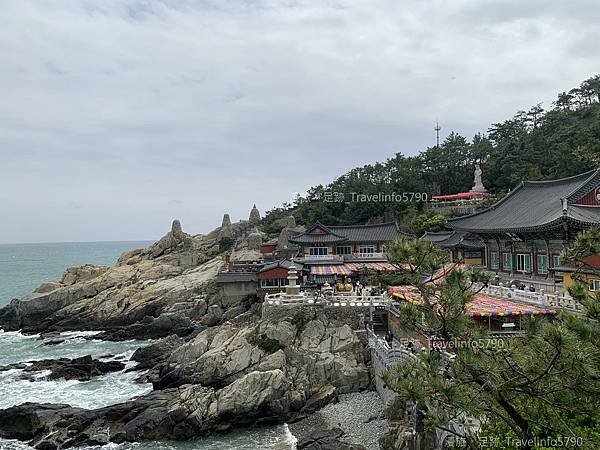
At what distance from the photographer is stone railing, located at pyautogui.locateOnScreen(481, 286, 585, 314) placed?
20.8 meters

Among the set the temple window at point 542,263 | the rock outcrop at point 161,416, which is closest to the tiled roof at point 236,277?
the rock outcrop at point 161,416

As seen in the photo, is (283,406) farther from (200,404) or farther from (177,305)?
(177,305)

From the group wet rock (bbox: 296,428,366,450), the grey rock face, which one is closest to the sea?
wet rock (bbox: 296,428,366,450)

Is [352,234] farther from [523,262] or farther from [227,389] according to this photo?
[227,389]

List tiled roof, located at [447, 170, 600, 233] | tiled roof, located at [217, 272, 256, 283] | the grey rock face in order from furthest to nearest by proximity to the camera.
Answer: the grey rock face < tiled roof, located at [217, 272, 256, 283] < tiled roof, located at [447, 170, 600, 233]

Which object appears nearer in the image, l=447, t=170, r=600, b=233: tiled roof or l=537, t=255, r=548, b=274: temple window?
l=447, t=170, r=600, b=233: tiled roof

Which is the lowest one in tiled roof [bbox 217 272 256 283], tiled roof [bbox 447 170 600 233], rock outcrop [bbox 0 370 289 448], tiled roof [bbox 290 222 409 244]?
rock outcrop [bbox 0 370 289 448]

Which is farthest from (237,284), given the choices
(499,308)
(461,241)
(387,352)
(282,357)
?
(499,308)

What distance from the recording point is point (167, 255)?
58281mm

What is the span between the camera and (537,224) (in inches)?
1035

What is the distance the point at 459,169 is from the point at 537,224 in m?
46.3

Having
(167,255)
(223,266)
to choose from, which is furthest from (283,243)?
(167,255)

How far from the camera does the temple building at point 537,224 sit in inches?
975

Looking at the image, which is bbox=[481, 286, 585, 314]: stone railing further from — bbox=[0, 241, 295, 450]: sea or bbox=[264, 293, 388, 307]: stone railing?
bbox=[0, 241, 295, 450]: sea
